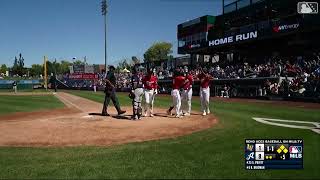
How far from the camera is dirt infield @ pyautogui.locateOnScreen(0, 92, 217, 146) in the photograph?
31.6 feet

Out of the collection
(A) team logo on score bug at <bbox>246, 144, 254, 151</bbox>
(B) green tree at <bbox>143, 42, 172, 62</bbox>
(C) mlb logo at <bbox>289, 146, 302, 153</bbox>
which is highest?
(B) green tree at <bbox>143, 42, 172, 62</bbox>

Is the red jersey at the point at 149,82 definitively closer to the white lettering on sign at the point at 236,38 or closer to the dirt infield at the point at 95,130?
the dirt infield at the point at 95,130

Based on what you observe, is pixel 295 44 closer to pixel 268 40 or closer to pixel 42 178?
pixel 268 40

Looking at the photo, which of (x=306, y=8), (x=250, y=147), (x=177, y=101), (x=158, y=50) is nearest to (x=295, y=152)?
(x=250, y=147)

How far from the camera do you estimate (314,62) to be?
27594 millimetres

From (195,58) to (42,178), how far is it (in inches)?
1905

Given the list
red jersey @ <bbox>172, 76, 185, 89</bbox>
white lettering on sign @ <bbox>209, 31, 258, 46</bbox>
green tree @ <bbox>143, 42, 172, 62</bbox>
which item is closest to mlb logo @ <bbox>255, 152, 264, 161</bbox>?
red jersey @ <bbox>172, 76, 185, 89</bbox>

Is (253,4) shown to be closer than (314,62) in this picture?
No

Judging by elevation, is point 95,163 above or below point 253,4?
below

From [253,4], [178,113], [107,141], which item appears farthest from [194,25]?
[107,141]
